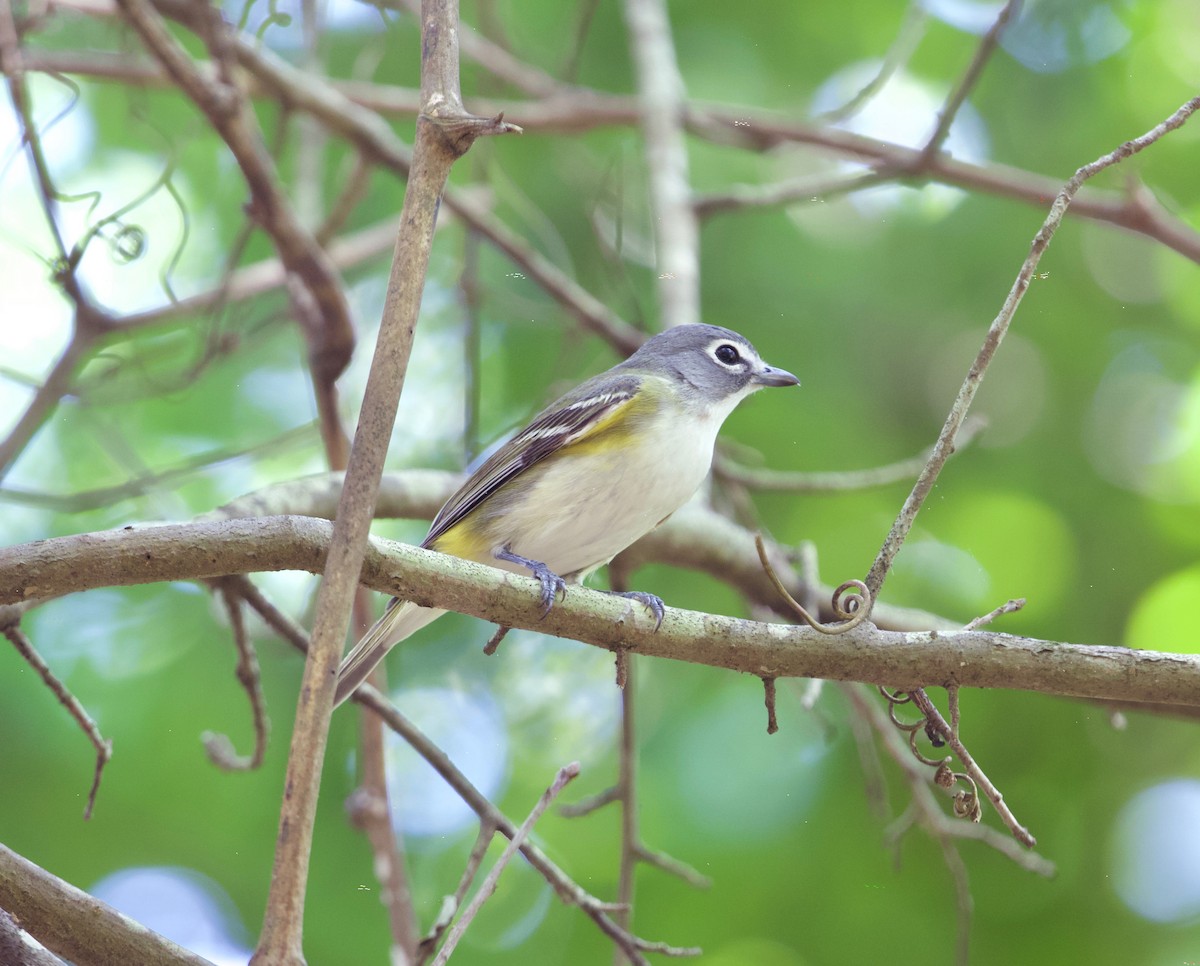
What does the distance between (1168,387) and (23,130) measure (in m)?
5.49

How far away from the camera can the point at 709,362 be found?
4.75 metres

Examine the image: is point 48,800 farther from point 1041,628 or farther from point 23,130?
point 1041,628

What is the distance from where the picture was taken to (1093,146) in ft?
21.5

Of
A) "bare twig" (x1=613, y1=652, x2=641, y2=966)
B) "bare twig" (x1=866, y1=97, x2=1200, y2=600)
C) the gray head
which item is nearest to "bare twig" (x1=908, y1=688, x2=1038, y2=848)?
"bare twig" (x1=866, y1=97, x2=1200, y2=600)

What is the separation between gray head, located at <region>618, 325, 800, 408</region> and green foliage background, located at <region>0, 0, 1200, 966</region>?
28.4 inches

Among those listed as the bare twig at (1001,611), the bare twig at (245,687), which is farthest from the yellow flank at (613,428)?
the bare twig at (1001,611)

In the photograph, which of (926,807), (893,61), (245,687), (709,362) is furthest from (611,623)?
(893,61)

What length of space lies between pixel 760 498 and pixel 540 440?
2349 mm

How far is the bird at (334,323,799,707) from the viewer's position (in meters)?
3.94

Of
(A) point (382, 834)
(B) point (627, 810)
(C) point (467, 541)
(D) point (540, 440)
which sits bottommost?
(A) point (382, 834)

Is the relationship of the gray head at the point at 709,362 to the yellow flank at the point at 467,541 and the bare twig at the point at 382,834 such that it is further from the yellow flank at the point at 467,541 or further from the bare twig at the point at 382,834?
the bare twig at the point at 382,834

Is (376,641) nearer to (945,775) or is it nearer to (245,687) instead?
(245,687)

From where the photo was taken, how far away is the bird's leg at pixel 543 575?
2.51m

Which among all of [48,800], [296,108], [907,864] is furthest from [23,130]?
[907,864]
